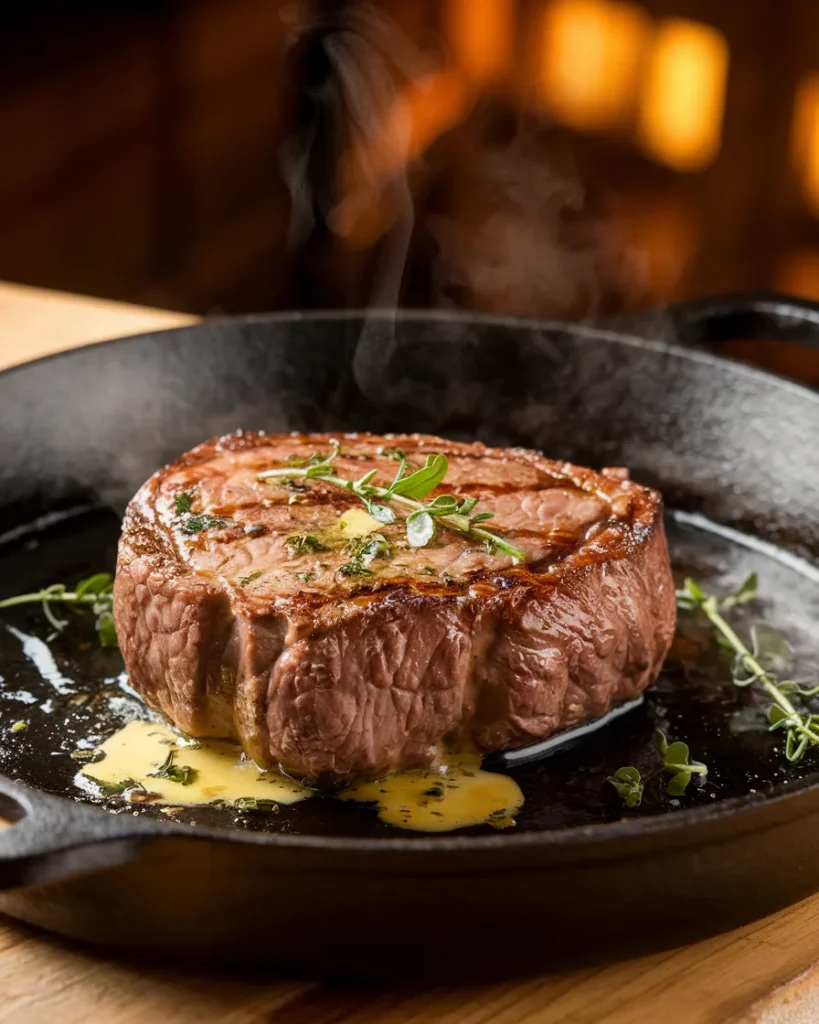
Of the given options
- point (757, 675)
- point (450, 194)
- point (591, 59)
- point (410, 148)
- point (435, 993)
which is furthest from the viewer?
point (410, 148)

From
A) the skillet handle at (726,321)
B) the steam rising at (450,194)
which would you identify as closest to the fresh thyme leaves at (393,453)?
the skillet handle at (726,321)

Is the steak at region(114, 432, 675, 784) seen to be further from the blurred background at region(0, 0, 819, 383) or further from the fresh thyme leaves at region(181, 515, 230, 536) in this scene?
the blurred background at region(0, 0, 819, 383)

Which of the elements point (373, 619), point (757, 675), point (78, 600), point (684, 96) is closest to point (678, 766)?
point (757, 675)

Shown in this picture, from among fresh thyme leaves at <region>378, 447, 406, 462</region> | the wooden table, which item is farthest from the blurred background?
the wooden table

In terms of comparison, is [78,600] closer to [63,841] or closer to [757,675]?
[63,841]

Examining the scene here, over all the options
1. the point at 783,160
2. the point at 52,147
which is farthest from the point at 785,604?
the point at 52,147

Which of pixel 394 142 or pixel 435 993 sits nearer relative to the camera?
pixel 435 993

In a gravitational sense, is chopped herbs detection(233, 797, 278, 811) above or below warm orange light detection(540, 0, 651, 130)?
below

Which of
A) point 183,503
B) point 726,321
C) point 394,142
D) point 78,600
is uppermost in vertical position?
point 726,321
